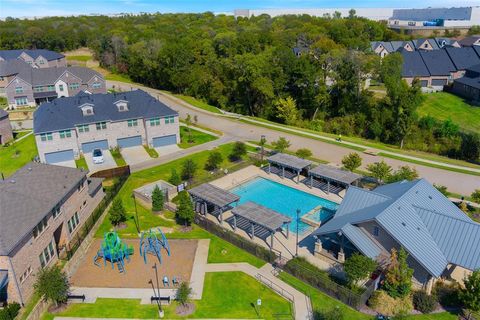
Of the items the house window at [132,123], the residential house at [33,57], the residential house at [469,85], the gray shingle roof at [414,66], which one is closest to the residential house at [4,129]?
the house window at [132,123]

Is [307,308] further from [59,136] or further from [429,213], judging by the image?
[59,136]

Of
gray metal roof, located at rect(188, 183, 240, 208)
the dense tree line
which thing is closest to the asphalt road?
the dense tree line

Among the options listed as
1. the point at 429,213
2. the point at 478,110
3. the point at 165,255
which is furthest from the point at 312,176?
the point at 478,110

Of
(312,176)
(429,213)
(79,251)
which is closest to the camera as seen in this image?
(429,213)

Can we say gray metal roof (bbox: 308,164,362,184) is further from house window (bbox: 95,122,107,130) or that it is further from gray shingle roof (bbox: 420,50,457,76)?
gray shingle roof (bbox: 420,50,457,76)

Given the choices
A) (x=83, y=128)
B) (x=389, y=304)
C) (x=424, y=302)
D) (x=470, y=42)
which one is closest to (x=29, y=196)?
(x=83, y=128)

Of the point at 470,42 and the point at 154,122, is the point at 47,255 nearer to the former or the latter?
the point at 154,122

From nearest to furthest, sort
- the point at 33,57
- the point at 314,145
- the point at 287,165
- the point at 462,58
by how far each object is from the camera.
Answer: the point at 287,165
the point at 314,145
the point at 462,58
the point at 33,57

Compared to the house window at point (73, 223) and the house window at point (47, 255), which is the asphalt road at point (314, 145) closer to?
the house window at point (73, 223)
